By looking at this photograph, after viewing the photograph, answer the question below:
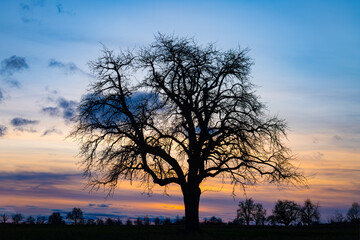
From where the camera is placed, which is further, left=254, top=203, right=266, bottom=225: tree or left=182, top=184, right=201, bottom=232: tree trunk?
left=254, top=203, right=266, bottom=225: tree

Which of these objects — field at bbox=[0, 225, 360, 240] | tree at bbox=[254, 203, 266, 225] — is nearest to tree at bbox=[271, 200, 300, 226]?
tree at bbox=[254, 203, 266, 225]

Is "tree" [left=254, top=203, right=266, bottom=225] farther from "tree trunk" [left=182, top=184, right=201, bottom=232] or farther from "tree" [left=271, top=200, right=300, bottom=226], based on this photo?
"tree trunk" [left=182, top=184, right=201, bottom=232]

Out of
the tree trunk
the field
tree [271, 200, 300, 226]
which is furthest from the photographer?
tree [271, 200, 300, 226]

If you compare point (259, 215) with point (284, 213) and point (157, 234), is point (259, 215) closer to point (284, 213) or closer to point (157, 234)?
point (284, 213)

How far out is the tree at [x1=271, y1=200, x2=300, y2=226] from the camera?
86.2m

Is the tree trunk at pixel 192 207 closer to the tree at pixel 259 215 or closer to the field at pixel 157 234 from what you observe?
the field at pixel 157 234

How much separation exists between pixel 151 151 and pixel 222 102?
Result: 20.0 feet

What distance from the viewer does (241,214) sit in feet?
306

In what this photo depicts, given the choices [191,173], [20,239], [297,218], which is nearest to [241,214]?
[297,218]

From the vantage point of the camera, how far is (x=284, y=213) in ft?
283

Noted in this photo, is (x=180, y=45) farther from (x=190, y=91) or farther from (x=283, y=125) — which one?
(x=283, y=125)

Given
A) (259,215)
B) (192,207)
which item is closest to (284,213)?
(259,215)

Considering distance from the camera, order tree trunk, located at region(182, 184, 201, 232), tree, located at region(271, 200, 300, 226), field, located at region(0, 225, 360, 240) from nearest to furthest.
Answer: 1. field, located at region(0, 225, 360, 240)
2. tree trunk, located at region(182, 184, 201, 232)
3. tree, located at region(271, 200, 300, 226)

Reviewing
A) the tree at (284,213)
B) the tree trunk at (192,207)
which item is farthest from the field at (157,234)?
the tree at (284,213)
